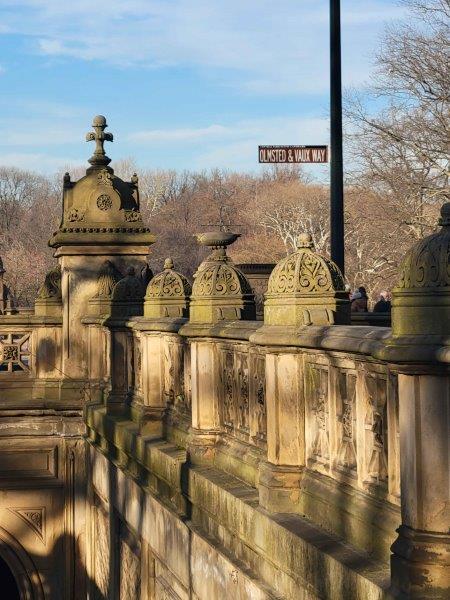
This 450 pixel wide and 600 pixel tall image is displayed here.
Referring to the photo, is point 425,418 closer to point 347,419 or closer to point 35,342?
point 347,419

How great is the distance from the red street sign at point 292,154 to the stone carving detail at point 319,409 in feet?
21.2

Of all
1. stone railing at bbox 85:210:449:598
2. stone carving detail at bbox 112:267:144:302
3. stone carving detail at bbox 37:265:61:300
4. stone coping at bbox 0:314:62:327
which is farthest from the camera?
stone carving detail at bbox 37:265:61:300

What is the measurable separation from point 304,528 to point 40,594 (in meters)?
10.3

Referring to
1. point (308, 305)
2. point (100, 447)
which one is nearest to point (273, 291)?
point (308, 305)

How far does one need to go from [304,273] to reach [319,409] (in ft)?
2.39

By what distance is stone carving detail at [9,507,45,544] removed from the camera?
15539 mm

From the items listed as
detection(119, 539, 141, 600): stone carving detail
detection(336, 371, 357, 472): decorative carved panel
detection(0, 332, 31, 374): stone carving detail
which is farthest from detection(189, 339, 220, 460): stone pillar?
detection(0, 332, 31, 374): stone carving detail

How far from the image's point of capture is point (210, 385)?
855cm

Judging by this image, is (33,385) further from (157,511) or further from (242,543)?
(242,543)

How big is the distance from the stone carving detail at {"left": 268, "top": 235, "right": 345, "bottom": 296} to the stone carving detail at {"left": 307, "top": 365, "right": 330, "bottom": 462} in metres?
0.43

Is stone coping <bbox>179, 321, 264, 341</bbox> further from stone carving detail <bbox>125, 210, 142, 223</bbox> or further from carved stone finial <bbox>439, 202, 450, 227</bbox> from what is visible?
stone carving detail <bbox>125, 210, 142, 223</bbox>

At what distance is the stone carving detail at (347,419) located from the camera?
19.0 ft

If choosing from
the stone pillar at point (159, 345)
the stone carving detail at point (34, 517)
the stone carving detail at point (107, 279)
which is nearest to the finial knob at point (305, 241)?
the stone pillar at point (159, 345)

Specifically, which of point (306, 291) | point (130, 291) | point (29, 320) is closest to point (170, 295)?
point (130, 291)
